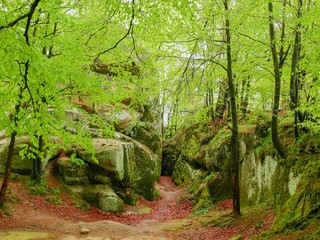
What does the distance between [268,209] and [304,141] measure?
2.88 meters

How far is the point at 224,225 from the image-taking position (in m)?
7.96

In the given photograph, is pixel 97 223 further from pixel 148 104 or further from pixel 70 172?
pixel 148 104

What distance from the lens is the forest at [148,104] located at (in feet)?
15.9

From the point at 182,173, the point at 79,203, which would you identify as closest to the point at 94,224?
the point at 79,203

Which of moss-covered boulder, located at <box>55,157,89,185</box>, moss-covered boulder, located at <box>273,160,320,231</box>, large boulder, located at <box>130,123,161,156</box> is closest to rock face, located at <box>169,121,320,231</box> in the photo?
moss-covered boulder, located at <box>273,160,320,231</box>

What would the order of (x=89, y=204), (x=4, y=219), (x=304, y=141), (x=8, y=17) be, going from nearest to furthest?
(x=8, y=17), (x=4, y=219), (x=304, y=141), (x=89, y=204)

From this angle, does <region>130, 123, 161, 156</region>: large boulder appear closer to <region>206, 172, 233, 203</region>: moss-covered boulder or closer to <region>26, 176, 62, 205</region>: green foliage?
<region>206, 172, 233, 203</region>: moss-covered boulder

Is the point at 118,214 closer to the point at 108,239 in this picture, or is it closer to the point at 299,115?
the point at 108,239

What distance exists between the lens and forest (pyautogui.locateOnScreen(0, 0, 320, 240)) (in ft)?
15.9

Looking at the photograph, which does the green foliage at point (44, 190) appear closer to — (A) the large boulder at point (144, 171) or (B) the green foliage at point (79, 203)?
(B) the green foliage at point (79, 203)

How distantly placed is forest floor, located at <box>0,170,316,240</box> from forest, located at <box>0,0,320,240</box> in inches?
2.3

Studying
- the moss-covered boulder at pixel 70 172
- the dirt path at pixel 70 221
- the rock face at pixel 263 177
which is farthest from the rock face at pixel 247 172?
the moss-covered boulder at pixel 70 172

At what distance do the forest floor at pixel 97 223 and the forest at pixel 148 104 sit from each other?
0.19ft

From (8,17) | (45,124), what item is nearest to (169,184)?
(45,124)
